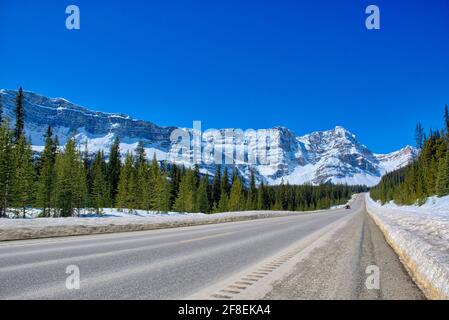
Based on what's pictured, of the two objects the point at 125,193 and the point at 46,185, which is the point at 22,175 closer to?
the point at 46,185

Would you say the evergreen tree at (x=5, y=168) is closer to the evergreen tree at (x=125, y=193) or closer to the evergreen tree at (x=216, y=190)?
the evergreen tree at (x=125, y=193)

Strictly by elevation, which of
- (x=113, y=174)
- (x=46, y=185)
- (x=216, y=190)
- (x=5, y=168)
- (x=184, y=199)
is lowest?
(x=184, y=199)

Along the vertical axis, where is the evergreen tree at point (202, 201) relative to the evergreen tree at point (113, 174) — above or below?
below

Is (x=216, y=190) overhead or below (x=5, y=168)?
below

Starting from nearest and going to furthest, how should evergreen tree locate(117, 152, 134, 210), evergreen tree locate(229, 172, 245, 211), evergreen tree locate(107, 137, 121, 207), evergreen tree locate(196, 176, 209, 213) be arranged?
evergreen tree locate(117, 152, 134, 210) → evergreen tree locate(107, 137, 121, 207) → evergreen tree locate(229, 172, 245, 211) → evergreen tree locate(196, 176, 209, 213)

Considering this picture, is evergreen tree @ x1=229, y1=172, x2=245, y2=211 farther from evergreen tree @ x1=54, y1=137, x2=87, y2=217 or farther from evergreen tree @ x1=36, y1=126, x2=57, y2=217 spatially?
evergreen tree @ x1=36, y1=126, x2=57, y2=217

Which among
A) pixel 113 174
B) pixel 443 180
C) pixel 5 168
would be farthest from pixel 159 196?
pixel 443 180

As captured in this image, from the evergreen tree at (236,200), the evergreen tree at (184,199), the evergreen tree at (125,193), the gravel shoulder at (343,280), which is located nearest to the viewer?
the gravel shoulder at (343,280)

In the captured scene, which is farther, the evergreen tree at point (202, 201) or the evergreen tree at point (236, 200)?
the evergreen tree at point (202, 201)

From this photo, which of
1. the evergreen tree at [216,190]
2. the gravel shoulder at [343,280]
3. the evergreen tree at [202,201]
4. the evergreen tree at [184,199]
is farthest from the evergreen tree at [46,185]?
the evergreen tree at [216,190]

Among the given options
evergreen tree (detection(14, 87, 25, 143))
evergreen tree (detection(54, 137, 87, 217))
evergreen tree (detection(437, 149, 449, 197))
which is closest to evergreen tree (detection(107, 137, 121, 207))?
evergreen tree (detection(14, 87, 25, 143))

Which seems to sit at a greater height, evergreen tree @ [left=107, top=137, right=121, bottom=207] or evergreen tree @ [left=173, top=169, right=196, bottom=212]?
evergreen tree @ [left=107, top=137, right=121, bottom=207]
